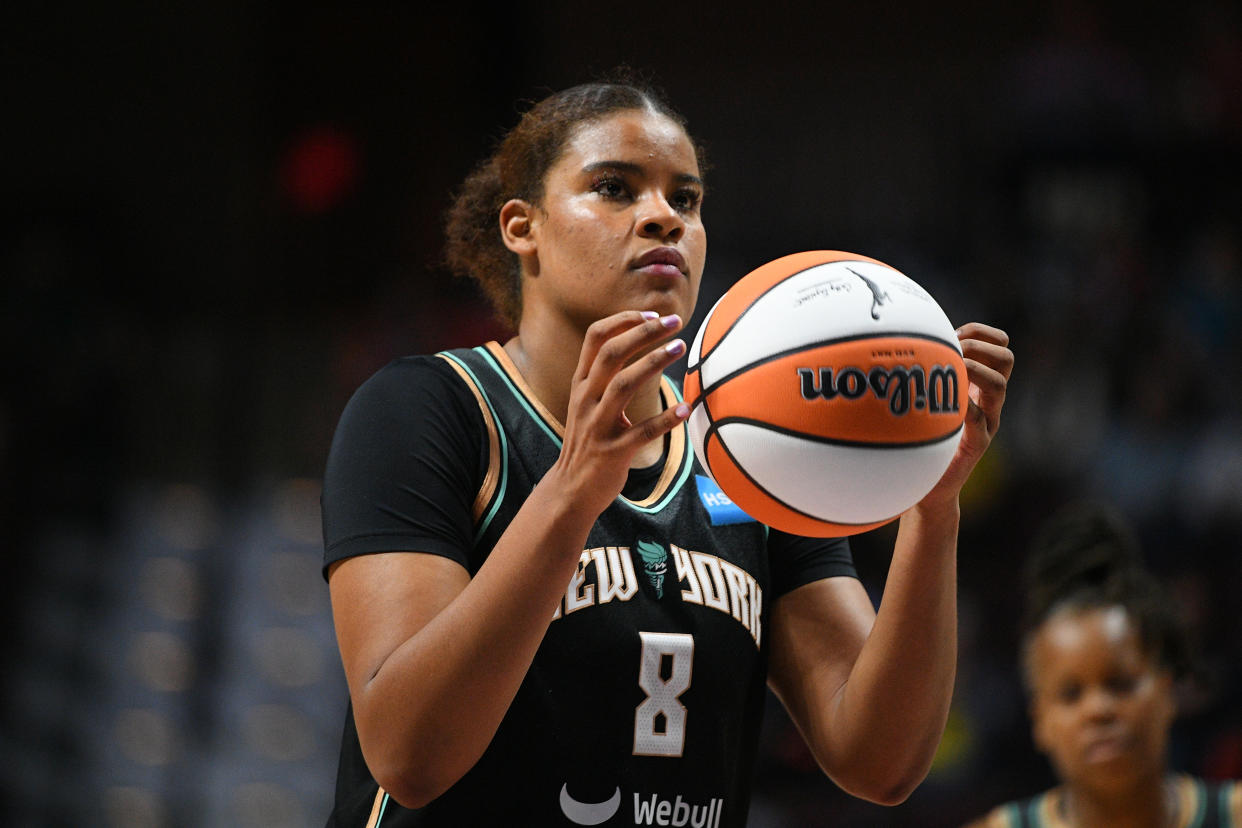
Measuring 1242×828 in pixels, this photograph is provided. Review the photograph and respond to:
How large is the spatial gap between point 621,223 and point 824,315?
446mm

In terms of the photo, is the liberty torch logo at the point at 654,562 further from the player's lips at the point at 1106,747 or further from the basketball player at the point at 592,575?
the player's lips at the point at 1106,747

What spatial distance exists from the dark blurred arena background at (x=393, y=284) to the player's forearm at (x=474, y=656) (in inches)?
173

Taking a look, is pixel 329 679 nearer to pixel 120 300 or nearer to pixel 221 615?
pixel 221 615

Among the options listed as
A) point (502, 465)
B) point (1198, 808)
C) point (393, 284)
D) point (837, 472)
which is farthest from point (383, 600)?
point (393, 284)

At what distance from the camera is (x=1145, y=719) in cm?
363

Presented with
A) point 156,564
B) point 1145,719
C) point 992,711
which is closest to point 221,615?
point 156,564

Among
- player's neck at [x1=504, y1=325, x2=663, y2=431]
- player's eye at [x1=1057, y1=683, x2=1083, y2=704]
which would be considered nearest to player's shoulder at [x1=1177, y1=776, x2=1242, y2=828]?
player's eye at [x1=1057, y1=683, x2=1083, y2=704]

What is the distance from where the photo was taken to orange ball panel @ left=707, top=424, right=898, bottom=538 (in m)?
2.19

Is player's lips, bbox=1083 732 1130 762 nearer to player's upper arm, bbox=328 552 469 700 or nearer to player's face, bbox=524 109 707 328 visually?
player's face, bbox=524 109 707 328

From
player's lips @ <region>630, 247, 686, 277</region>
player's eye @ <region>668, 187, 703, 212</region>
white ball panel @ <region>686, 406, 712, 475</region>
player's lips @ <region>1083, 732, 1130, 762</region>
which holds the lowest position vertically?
player's lips @ <region>1083, 732, 1130, 762</region>

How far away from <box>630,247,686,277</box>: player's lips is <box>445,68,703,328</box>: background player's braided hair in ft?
1.11

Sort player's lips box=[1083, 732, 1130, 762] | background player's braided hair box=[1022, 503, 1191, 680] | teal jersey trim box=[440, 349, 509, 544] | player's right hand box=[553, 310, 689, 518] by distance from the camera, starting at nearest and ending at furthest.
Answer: player's right hand box=[553, 310, 689, 518] < teal jersey trim box=[440, 349, 509, 544] < player's lips box=[1083, 732, 1130, 762] < background player's braided hair box=[1022, 503, 1191, 680]

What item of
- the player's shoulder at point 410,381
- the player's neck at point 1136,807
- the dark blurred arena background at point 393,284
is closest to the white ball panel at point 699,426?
the player's shoulder at point 410,381

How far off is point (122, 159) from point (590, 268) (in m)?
7.88
